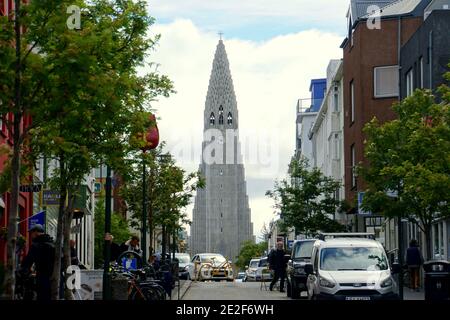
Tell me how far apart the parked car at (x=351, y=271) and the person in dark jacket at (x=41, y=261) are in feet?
25.9

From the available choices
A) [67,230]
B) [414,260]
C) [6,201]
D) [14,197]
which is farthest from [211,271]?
[14,197]

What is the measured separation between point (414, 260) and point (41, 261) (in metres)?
22.2

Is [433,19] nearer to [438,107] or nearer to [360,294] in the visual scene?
[438,107]

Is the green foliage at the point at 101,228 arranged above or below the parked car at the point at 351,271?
above

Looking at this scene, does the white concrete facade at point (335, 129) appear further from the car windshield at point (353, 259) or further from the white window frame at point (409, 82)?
the car windshield at point (353, 259)

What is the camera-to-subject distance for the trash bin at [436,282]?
2889 cm

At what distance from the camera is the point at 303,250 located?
38.2m

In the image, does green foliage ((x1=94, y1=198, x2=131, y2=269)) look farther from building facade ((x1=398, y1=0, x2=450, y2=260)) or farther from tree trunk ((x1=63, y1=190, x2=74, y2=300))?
tree trunk ((x1=63, y1=190, x2=74, y2=300))

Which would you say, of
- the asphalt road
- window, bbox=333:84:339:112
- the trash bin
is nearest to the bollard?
the trash bin

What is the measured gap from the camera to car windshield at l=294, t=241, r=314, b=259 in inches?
1496

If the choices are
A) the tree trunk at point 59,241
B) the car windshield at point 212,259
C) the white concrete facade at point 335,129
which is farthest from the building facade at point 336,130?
the tree trunk at point 59,241

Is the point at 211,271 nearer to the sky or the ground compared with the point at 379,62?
nearer to the ground

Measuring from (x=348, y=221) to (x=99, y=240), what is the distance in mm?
19916

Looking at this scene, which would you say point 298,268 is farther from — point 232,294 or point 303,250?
point 232,294
